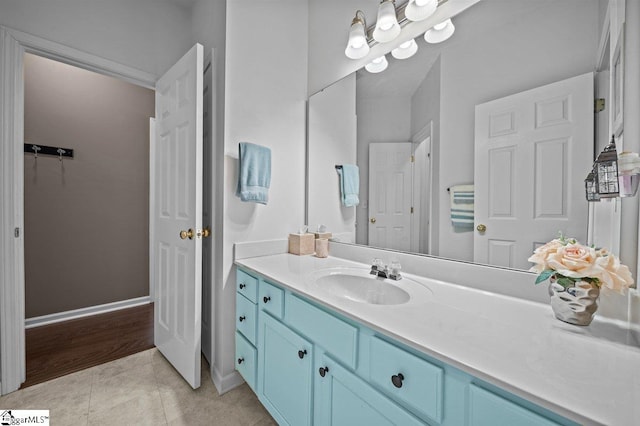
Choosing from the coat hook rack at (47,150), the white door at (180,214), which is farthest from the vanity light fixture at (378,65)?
the coat hook rack at (47,150)

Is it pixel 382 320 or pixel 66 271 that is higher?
pixel 382 320

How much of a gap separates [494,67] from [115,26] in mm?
2369

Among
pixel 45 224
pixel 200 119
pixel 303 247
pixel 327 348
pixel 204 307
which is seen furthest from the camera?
pixel 45 224

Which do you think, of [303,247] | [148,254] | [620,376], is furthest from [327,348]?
[148,254]

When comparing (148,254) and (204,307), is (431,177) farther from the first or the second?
(148,254)

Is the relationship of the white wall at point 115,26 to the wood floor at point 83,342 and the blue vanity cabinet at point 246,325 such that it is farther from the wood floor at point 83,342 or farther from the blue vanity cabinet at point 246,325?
the wood floor at point 83,342

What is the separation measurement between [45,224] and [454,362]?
10.6ft

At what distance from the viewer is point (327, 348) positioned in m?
0.92

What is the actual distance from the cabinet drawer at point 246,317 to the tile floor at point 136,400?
1.33ft

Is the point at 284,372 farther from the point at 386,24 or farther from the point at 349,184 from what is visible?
the point at 386,24

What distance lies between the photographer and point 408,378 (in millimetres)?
670

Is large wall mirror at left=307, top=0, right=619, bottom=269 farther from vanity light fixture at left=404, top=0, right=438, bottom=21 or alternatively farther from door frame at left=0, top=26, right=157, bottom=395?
door frame at left=0, top=26, right=157, bottom=395

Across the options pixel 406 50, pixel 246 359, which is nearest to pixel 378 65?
pixel 406 50

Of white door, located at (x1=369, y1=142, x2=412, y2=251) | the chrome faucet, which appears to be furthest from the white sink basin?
white door, located at (x1=369, y1=142, x2=412, y2=251)
